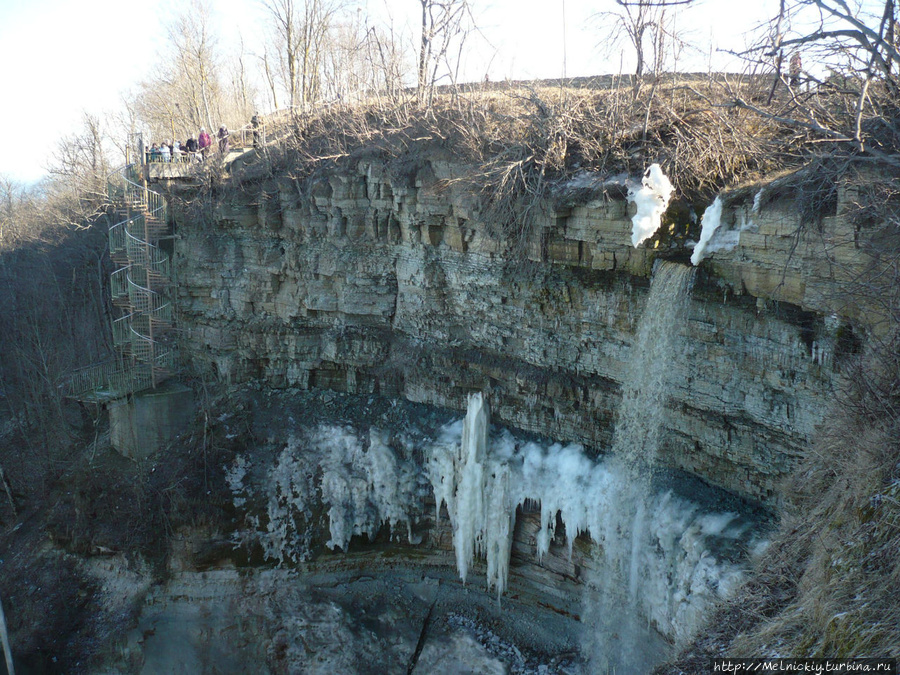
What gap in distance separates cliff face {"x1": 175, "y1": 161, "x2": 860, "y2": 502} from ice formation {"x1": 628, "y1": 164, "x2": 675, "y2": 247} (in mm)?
310

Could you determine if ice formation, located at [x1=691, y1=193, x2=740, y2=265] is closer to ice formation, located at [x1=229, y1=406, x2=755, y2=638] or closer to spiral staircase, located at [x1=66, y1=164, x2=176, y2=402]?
ice formation, located at [x1=229, y1=406, x2=755, y2=638]

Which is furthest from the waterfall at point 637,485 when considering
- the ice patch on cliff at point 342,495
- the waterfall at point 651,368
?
the ice patch on cliff at point 342,495

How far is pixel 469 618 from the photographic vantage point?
1238 cm

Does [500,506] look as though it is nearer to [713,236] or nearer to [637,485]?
[637,485]

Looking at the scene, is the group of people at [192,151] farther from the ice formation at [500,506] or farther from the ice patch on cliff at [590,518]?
the ice patch on cliff at [590,518]

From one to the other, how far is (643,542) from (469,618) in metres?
4.00

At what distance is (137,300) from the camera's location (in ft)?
51.3

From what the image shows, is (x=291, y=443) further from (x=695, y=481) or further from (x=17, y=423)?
(x=17, y=423)

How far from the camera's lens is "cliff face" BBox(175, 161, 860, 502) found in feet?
30.4

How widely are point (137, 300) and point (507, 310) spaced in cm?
936

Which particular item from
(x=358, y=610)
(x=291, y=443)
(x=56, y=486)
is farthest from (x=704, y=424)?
(x=56, y=486)

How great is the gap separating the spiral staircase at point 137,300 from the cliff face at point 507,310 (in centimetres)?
64

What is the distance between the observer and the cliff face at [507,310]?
30.4 ft

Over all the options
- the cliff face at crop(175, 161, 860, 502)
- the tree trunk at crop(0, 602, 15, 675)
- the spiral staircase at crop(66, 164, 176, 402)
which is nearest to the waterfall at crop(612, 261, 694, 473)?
the cliff face at crop(175, 161, 860, 502)
